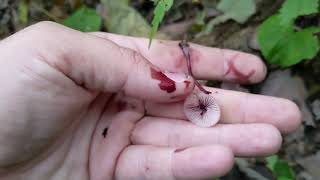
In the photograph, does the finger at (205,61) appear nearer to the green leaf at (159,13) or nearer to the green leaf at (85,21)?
the green leaf at (85,21)

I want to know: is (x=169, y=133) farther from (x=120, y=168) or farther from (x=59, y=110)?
(x=59, y=110)

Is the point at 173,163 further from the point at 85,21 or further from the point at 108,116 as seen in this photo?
the point at 85,21

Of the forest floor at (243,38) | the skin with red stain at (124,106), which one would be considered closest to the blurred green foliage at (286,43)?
the forest floor at (243,38)

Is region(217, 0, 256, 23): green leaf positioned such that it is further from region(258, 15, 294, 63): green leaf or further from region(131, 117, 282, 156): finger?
region(131, 117, 282, 156): finger

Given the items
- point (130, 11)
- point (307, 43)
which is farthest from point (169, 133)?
point (130, 11)

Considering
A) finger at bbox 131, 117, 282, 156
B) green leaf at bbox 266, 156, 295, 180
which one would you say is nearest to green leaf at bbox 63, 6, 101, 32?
finger at bbox 131, 117, 282, 156
